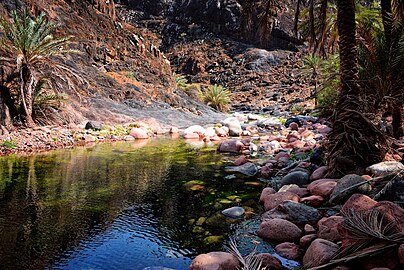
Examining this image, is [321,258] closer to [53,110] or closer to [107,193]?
[107,193]

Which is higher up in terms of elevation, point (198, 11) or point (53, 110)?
point (198, 11)

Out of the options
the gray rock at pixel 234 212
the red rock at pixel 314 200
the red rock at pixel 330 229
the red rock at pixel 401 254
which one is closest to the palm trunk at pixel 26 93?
the gray rock at pixel 234 212

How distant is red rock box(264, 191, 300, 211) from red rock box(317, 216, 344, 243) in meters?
1.07

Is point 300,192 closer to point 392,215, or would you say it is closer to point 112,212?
point 392,215

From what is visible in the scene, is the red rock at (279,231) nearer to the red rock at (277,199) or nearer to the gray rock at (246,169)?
the red rock at (277,199)

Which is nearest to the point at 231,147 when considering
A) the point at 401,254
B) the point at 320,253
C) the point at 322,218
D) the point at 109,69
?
the point at 322,218

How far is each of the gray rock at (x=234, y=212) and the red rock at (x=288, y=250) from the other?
1119mm

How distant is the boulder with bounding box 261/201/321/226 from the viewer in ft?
13.3

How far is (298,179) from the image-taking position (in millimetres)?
5797

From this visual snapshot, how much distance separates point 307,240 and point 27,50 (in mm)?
12491

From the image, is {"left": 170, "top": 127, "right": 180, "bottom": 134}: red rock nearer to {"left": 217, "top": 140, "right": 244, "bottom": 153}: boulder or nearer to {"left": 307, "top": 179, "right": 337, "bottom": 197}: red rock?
{"left": 217, "top": 140, "right": 244, "bottom": 153}: boulder

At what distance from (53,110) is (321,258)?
14.2 m

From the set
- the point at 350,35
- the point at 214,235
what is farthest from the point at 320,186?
the point at 350,35

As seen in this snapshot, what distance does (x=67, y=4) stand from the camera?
2594 centimetres
